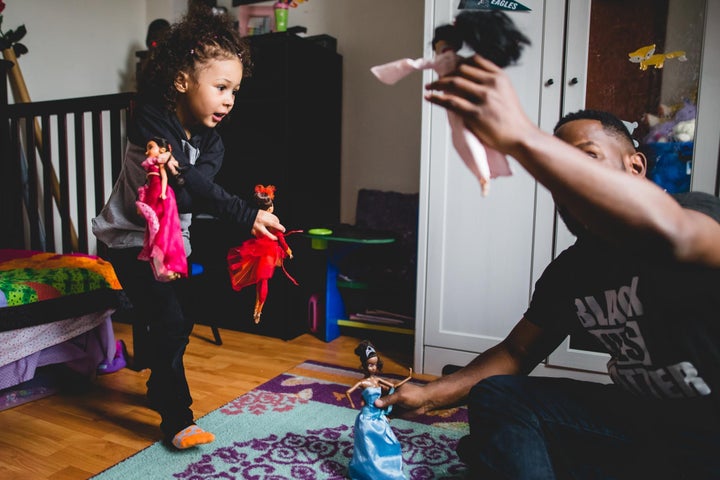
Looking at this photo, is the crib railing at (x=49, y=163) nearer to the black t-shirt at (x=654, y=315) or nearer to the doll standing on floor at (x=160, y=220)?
the doll standing on floor at (x=160, y=220)

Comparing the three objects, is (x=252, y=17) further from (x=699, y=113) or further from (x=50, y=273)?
(x=699, y=113)

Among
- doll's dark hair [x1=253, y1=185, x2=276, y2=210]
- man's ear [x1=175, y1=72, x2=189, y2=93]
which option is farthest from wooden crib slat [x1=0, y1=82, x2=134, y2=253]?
doll's dark hair [x1=253, y1=185, x2=276, y2=210]

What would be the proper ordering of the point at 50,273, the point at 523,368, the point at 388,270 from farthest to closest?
the point at 388,270, the point at 50,273, the point at 523,368

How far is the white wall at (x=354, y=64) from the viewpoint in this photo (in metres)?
2.70

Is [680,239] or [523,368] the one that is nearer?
[680,239]

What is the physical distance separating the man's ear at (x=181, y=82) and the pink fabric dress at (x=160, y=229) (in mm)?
309

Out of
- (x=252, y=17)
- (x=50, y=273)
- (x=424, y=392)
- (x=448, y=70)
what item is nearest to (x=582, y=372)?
(x=424, y=392)

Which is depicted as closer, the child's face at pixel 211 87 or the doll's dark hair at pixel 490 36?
the doll's dark hair at pixel 490 36

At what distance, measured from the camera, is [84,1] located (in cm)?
305

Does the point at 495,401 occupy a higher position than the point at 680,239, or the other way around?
the point at 680,239

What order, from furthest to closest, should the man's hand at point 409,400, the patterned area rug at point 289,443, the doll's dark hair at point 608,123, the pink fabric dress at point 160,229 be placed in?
the patterned area rug at point 289,443 < the pink fabric dress at point 160,229 < the man's hand at point 409,400 < the doll's dark hair at point 608,123

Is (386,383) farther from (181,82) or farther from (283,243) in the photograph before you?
(181,82)

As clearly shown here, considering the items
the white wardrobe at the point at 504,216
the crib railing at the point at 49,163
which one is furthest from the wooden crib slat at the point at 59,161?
the white wardrobe at the point at 504,216

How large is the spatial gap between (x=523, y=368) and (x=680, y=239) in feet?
2.04
